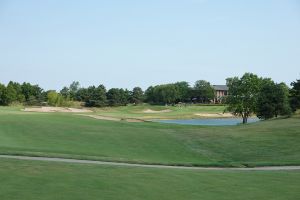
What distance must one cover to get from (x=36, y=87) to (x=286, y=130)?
349 feet

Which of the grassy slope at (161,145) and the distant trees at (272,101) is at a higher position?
the distant trees at (272,101)

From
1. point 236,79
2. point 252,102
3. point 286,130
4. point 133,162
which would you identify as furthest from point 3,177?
point 236,79

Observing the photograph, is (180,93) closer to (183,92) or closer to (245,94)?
(183,92)

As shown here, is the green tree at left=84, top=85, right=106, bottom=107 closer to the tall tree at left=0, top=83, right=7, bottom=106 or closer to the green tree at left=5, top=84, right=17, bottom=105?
the green tree at left=5, top=84, right=17, bottom=105

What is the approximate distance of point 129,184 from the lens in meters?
11.2

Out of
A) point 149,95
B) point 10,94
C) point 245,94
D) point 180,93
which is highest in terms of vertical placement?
point 180,93

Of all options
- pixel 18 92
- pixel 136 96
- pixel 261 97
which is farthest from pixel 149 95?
pixel 261 97

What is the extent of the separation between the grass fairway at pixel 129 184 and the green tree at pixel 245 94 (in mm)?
52203

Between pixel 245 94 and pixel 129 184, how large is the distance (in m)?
56.9

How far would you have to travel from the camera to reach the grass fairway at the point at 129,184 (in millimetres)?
9961

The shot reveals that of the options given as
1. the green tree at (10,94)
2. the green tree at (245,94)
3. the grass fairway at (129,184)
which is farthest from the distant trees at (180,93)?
the grass fairway at (129,184)

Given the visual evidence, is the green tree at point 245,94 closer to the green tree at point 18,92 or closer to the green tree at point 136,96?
the green tree at point 18,92

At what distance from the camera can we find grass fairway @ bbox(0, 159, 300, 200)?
392 inches

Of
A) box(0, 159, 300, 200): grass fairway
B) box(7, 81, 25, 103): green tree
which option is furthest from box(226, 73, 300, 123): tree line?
box(7, 81, 25, 103): green tree
